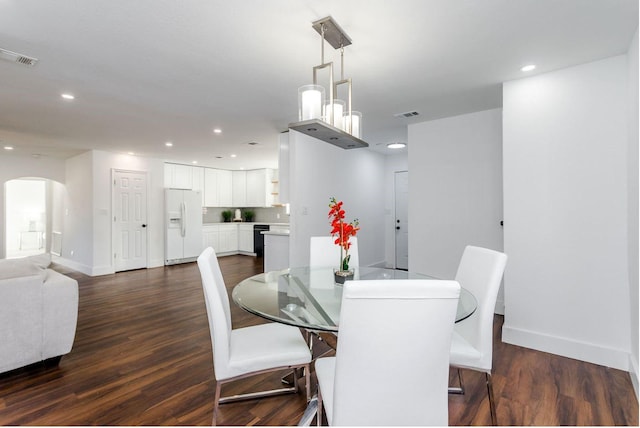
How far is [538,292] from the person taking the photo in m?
2.82

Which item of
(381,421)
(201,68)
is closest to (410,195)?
(201,68)

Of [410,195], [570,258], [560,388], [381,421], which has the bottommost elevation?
[560,388]

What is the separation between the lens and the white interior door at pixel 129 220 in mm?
6301

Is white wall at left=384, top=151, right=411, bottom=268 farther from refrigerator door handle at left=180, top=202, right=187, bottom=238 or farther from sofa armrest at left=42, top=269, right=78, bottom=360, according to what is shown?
sofa armrest at left=42, top=269, right=78, bottom=360

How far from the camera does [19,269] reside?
244cm

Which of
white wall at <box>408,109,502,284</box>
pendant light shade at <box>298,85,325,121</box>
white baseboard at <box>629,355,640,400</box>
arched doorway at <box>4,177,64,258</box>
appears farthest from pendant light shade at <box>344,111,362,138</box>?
arched doorway at <box>4,177,64,258</box>

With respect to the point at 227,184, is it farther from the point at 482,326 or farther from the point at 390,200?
the point at 482,326

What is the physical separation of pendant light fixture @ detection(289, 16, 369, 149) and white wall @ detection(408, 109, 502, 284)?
2.16 m

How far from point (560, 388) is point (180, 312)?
11.8 ft

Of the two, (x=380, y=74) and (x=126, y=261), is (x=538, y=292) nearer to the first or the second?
(x=380, y=74)

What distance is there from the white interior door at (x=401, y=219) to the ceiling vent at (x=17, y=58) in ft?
18.0

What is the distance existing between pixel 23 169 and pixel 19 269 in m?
5.49

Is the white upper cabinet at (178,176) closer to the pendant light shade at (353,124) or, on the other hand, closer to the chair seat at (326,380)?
the pendant light shade at (353,124)

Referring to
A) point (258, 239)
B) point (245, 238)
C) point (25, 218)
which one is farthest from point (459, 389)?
point (25, 218)
